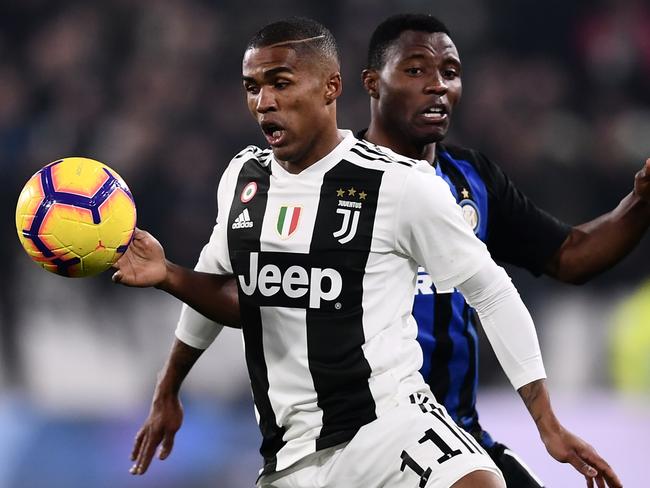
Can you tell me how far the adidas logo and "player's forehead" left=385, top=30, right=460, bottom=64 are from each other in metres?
0.93

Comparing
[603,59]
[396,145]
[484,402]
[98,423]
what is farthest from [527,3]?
[396,145]

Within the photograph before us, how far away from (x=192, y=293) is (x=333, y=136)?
63 cm

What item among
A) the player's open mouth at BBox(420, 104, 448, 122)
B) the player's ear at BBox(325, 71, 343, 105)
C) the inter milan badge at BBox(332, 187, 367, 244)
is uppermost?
the player's ear at BBox(325, 71, 343, 105)

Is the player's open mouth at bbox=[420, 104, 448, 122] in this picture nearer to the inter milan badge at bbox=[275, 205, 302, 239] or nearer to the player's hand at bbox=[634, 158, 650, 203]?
the player's hand at bbox=[634, 158, 650, 203]

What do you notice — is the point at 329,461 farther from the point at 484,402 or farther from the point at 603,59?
the point at 603,59

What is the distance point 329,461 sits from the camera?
334 cm

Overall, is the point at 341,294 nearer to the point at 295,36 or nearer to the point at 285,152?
the point at 285,152

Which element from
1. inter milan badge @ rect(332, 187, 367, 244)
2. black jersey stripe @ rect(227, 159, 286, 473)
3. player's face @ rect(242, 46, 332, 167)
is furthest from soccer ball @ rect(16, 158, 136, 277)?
inter milan badge @ rect(332, 187, 367, 244)

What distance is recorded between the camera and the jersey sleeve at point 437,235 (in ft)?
10.8

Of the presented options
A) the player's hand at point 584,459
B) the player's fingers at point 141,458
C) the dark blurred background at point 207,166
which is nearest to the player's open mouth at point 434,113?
the player's hand at point 584,459

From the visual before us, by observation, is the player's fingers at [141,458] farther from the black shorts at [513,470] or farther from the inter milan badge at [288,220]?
the black shorts at [513,470]

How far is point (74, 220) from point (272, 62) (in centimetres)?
72

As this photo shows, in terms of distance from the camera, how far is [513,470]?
12.9 ft

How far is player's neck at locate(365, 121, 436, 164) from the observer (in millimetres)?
4141
